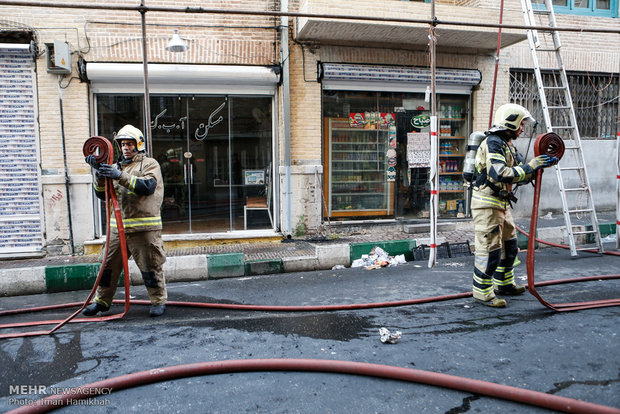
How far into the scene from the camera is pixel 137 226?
4918 mm

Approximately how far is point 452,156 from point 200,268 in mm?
6784

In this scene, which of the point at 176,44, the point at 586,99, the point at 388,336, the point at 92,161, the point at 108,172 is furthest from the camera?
the point at 586,99

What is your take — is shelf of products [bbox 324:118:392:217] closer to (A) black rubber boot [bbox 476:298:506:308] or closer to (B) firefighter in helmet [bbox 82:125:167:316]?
(A) black rubber boot [bbox 476:298:506:308]

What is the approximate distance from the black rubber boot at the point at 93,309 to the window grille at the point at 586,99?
1002 cm

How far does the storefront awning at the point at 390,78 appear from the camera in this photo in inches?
371

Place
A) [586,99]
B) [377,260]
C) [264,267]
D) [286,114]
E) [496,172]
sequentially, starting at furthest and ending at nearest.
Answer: [586,99], [286,114], [377,260], [264,267], [496,172]

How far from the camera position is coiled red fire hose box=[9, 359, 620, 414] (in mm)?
2852

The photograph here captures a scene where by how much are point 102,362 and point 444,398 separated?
9.09ft

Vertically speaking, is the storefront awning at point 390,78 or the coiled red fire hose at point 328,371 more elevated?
the storefront awning at point 390,78

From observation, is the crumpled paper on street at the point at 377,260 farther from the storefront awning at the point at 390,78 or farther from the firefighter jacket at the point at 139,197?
the storefront awning at the point at 390,78

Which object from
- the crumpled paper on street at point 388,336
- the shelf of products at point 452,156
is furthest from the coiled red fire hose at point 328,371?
the shelf of products at point 452,156

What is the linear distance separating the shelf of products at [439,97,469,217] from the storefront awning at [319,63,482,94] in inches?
22.1

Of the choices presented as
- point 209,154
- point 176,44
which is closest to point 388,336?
point 176,44

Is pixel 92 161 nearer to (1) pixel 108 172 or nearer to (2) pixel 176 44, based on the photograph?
(1) pixel 108 172
